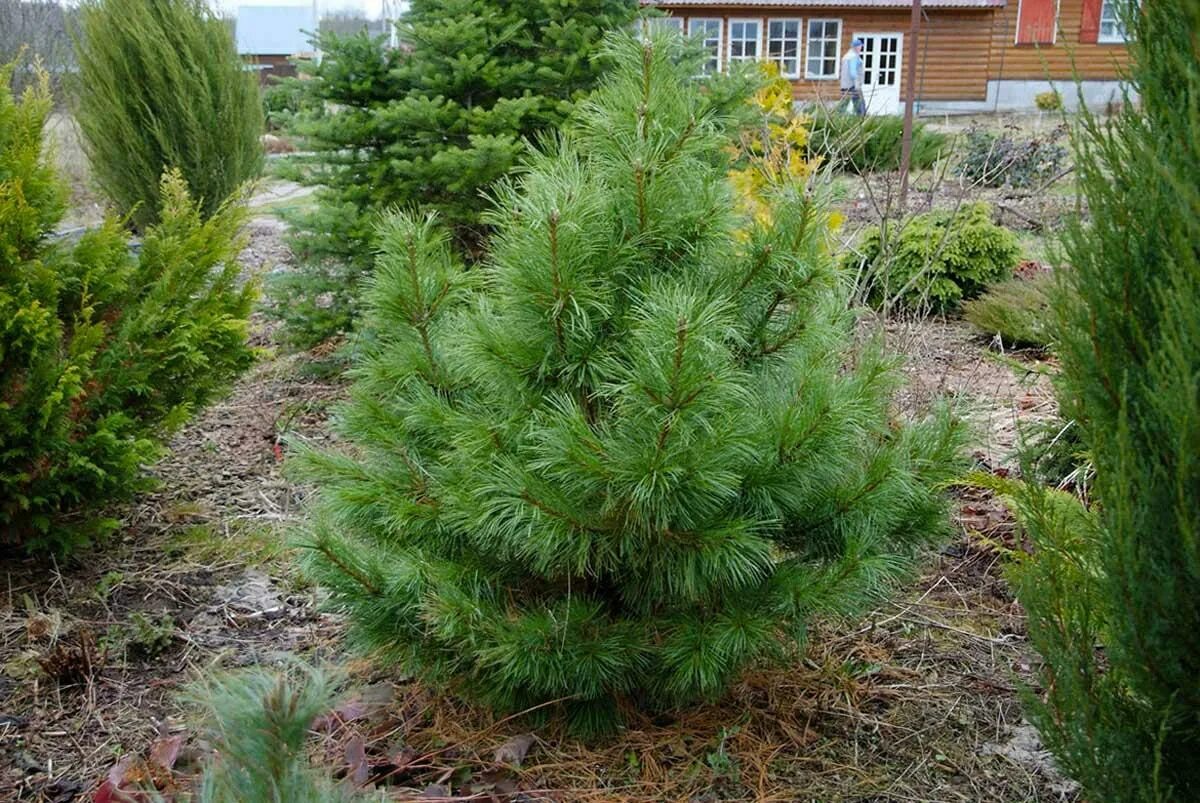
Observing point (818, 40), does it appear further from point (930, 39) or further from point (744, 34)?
point (930, 39)

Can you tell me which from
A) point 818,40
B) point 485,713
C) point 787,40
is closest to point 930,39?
point 818,40

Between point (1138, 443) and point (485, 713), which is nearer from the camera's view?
point (1138, 443)

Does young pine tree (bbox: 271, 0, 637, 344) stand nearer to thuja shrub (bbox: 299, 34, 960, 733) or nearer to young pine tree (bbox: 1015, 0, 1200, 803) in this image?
thuja shrub (bbox: 299, 34, 960, 733)

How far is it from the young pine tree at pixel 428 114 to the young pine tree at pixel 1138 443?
352 cm

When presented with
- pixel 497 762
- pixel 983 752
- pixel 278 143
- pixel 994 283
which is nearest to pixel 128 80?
pixel 994 283

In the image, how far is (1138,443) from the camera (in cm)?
151

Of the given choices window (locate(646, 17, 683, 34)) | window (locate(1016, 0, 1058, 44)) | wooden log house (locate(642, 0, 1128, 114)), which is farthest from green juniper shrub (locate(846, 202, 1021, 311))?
window (locate(1016, 0, 1058, 44))

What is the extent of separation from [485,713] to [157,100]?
681 cm

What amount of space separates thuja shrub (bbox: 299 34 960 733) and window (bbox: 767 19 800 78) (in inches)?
916

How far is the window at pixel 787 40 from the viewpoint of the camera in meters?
24.1

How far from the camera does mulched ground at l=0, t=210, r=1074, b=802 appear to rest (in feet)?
7.79

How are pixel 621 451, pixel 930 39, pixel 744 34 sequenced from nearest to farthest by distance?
pixel 621 451 → pixel 930 39 → pixel 744 34

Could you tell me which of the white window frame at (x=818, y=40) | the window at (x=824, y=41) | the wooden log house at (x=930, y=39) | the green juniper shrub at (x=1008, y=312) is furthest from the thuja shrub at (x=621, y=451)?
the window at (x=824, y=41)

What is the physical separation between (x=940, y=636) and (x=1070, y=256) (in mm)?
1800
